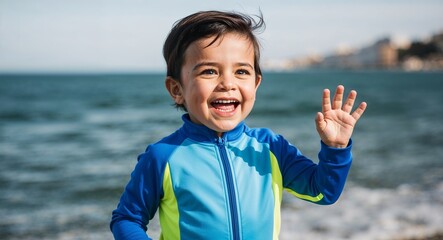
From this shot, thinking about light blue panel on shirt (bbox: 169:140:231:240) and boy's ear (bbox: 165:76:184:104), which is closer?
light blue panel on shirt (bbox: 169:140:231:240)

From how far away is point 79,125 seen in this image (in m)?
18.3

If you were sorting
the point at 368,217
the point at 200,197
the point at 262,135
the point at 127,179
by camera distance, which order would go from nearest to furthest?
the point at 200,197
the point at 262,135
the point at 368,217
the point at 127,179

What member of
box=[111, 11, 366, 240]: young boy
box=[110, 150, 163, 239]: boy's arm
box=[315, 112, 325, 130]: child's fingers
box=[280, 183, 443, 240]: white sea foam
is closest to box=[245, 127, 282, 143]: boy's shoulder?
box=[111, 11, 366, 240]: young boy

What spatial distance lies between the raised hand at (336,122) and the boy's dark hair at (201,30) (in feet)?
1.23

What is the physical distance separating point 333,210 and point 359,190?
138cm

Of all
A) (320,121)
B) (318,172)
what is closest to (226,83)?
(320,121)

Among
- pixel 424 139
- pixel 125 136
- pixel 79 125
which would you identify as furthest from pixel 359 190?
pixel 79 125

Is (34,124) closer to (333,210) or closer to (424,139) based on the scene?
(424,139)

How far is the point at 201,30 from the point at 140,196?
2.33 feet

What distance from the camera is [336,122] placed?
196cm

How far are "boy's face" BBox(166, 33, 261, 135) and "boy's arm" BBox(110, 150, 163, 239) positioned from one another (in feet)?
0.97

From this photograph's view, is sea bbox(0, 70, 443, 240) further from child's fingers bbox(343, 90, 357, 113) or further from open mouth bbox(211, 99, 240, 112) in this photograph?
child's fingers bbox(343, 90, 357, 113)

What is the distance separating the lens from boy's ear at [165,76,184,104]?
2.11 meters

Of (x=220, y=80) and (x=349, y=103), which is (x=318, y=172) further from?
(x=220, y=80)
